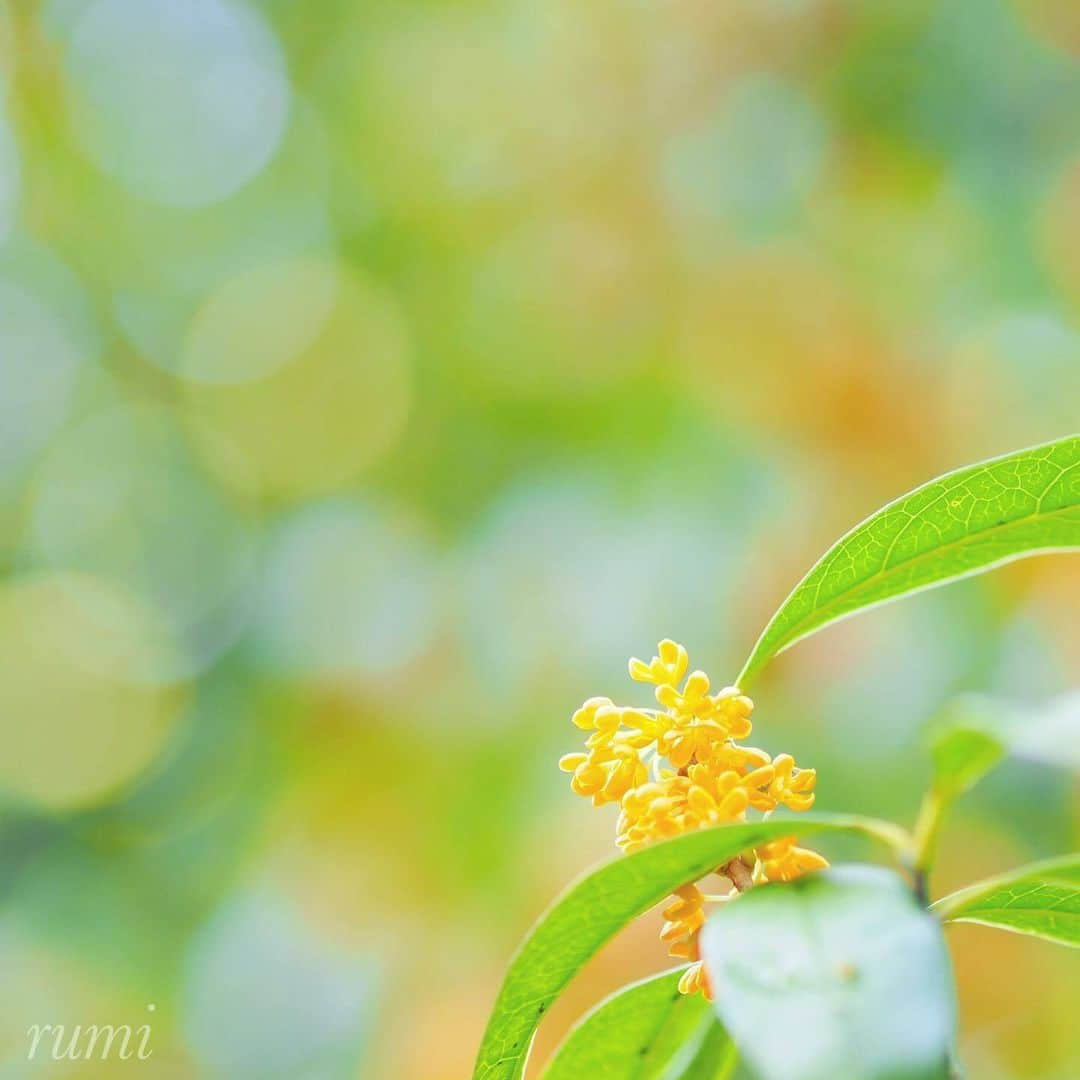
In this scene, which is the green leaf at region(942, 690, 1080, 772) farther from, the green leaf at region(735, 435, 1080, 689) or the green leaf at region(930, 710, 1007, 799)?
the green leaf at region(735, 435, 1080, 689)

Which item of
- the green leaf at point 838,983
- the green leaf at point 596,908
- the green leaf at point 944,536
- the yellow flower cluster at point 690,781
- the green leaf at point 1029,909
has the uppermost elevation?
the green leaf at point 944,536

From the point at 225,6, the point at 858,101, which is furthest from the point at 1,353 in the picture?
the point at 858,101

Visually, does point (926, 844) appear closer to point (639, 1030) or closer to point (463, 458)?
point (639, 1030)

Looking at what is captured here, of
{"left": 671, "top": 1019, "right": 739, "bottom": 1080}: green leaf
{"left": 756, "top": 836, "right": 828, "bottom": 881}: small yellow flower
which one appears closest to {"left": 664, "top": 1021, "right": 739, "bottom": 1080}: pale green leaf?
{"left": 671, "top": 1019, "right": 739, "bottom": 1080}: green leaf

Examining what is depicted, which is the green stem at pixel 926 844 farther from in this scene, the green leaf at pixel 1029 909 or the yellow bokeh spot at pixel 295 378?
the yellow bokeh spot at pixel 295 378

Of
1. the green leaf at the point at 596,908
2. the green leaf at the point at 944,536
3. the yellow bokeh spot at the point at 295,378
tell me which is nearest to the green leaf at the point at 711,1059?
the green leaf at the point at 596,908
